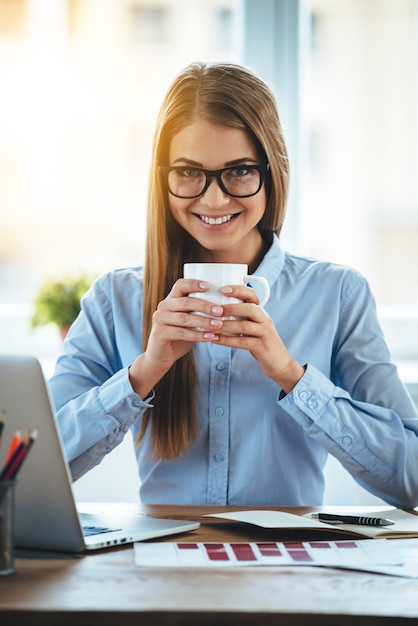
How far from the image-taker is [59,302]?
2455mm

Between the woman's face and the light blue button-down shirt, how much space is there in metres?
0.13

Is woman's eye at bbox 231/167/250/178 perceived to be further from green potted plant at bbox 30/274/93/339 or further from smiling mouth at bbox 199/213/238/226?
green potted plant at bbox 30/274/93/339

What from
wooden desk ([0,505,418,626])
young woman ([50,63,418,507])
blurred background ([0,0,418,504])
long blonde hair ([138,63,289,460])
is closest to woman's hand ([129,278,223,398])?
young woman ([50,63,418,507])

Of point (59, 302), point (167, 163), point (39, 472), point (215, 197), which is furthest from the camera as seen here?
point (59, 302)

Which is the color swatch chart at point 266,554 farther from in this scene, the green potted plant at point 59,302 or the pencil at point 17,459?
the green potted plant at point 59,302

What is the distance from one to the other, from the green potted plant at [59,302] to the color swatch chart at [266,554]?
4.55ft

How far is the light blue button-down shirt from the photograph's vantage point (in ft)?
4.95

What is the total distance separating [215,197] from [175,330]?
324 mm

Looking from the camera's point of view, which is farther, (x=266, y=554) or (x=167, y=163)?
(x=167, y=163)

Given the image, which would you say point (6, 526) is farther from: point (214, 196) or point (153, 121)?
point (153, 121)

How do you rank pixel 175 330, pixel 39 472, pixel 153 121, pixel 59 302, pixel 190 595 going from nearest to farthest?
pixel 190 595, pixel 39 472, pixel 175 330, pixel 59 302, pixel 153 121

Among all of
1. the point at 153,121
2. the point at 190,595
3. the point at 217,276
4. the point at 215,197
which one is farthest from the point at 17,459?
the point at 153,121

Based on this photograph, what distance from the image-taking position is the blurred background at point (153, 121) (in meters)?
2.67

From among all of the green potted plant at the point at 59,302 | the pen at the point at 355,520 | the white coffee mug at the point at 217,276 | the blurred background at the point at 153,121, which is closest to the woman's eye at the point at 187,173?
the white coffee mug at the point at 217,276
